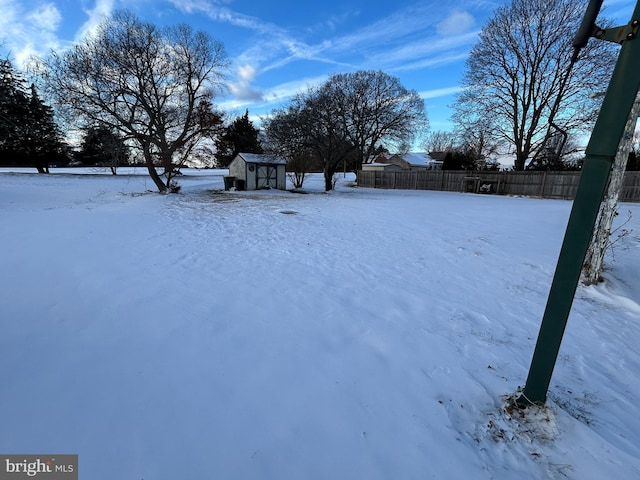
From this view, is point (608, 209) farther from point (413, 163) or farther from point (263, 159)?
point (413, 163)

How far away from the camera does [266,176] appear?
68.4 feet

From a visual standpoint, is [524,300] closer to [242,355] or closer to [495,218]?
[242,355]

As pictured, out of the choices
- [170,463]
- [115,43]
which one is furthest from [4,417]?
[115,43]

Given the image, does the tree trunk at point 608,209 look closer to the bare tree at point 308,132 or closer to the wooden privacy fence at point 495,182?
the wooden privacy fence at point 495,182

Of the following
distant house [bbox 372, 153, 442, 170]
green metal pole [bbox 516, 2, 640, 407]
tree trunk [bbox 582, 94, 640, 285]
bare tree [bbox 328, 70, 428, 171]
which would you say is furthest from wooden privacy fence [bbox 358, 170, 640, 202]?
distant house [bbox 372, 153, 442, 170]

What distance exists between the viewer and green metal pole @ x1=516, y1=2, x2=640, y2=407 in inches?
52.9

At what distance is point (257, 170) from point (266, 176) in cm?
82

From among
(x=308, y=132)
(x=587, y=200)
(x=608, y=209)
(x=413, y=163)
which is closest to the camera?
(x=587, y=200)

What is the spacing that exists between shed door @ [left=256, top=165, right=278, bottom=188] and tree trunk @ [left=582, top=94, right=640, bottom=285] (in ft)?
61.9

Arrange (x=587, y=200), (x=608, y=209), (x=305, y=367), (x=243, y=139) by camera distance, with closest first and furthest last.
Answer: (x=587, y=200), (x=305, y=367), (x=608, y=209), (x=243, y=139)

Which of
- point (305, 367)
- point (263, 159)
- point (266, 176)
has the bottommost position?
point (305, 367)

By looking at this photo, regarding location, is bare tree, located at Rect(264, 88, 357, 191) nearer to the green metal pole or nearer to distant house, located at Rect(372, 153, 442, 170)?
the green metal pole

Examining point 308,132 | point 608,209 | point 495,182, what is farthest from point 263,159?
point 608,209

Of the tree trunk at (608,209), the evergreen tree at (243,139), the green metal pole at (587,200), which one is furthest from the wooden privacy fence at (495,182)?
the evergreen tree at (243,139)
